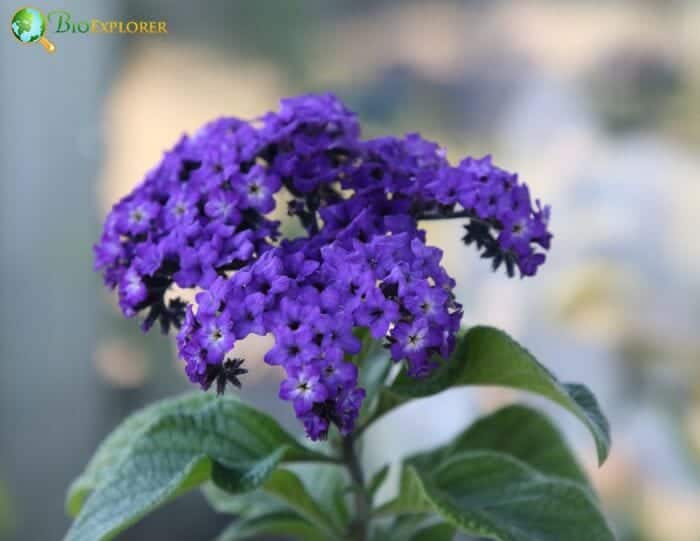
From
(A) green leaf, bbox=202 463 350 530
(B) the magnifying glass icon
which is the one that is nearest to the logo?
(B) the magnifying glass icon

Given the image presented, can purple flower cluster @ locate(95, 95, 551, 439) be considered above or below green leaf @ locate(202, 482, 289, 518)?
above

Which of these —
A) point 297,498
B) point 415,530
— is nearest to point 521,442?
point 415,530

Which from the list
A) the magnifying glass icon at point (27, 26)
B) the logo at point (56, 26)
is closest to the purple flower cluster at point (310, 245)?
the logo at point (56, 26)

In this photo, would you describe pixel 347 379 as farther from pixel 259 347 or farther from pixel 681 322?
pixel 681 322

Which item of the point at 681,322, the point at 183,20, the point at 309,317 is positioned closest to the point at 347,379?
the point at 309,317

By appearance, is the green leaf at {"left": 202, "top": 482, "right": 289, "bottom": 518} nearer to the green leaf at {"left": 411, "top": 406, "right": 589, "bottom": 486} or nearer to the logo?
the green leaf at {"left": 411, "top": 406, "right": 589, "bottom": 486}

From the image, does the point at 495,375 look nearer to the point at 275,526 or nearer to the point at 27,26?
the point at 275,526
